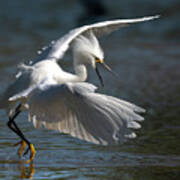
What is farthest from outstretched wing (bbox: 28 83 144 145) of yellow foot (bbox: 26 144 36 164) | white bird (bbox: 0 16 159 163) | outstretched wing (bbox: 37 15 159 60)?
outstretched wing (bbox: 37 15 159 60)

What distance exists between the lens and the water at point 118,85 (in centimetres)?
567

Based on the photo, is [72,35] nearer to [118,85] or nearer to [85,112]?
[85,112]

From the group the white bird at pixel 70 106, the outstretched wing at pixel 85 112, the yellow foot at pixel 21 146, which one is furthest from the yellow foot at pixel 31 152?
the outstretched wing at pixel 85 112

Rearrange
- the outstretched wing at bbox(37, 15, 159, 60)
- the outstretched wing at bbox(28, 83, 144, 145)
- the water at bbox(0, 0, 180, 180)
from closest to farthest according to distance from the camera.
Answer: the outstretched wing at bbox(28, 83, 144, 145) → the water at bbox(0, 0, 180, 180) → the outstretched wing at bbox(37, 15, 159, 60)

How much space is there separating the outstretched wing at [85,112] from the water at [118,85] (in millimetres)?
516

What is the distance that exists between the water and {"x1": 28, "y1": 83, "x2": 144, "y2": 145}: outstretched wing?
52 cm

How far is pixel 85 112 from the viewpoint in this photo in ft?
16.4

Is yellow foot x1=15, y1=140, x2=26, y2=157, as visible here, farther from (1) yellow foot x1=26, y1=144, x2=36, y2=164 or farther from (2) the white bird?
(1) yellow foot x1=26, y1=144, x2=36, y2=164

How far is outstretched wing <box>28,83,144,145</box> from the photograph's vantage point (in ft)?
15.9

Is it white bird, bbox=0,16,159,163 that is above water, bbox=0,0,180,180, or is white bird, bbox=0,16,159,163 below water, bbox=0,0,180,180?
above

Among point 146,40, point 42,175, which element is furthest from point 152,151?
point 146,40

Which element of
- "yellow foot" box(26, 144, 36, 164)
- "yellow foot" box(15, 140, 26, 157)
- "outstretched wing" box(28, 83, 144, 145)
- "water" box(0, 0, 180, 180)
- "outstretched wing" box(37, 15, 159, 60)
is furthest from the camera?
"outstretched wing" box(37, 15, 159, 60)

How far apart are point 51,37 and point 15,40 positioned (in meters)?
1.01

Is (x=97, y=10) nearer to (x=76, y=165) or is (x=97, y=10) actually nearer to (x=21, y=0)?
(x=21, y=0)
